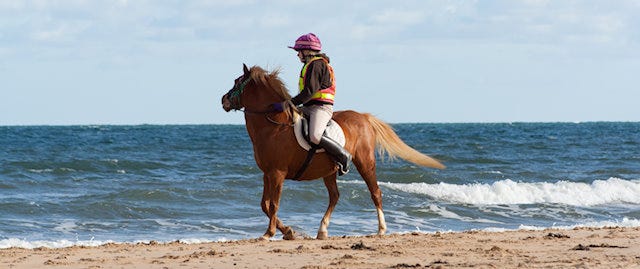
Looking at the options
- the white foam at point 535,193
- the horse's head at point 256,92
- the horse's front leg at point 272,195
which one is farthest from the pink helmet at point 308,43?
the white foam at point 535,193

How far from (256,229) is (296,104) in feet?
12.3

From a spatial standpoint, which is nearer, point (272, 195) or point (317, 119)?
point (317, 119)

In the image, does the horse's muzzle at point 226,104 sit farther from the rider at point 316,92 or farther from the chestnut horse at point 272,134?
the rider at point 316,92

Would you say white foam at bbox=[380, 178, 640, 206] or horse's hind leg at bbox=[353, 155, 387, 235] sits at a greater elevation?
horse's hind leg at bbox=[353, 155, 387, 235]

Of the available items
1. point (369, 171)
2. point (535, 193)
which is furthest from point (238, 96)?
point (535, 193)

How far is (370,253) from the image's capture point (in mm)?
8398

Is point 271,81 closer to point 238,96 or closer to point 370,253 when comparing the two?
point 238,96

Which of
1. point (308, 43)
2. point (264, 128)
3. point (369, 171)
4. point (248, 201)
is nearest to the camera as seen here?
point (308, 43)

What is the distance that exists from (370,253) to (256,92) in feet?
7.00

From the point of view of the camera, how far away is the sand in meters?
7.78

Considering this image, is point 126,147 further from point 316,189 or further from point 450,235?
point 450,235

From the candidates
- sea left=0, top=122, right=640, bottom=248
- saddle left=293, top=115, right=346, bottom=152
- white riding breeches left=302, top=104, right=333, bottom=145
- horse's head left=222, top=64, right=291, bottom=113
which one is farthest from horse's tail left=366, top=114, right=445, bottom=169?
horse's head left=222, top=64, right=291, bottom=113

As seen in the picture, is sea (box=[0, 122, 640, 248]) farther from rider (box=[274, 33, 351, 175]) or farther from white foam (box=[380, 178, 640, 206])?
rider (box=[274, 33, 351, 175])

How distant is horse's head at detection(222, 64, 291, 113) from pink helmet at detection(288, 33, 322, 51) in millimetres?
413
